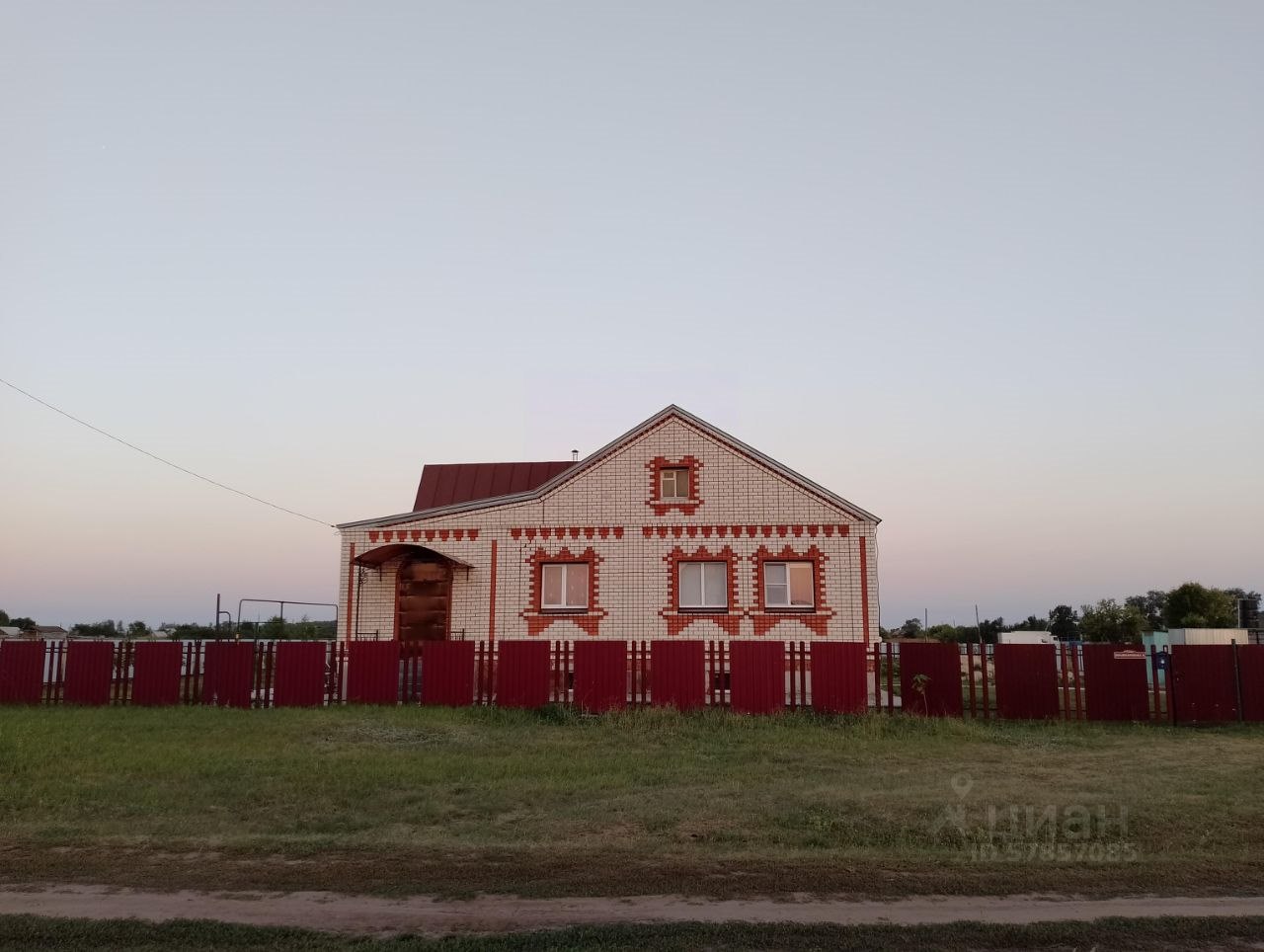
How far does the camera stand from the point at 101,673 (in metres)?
18.8

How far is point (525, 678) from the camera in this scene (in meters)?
17.8

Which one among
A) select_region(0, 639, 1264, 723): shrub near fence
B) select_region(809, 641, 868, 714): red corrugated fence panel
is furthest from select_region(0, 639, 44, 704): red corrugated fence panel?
select_region(809, 641, 868, 714): red corrugated fence panel

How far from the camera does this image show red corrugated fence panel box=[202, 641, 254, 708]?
60.6 feet

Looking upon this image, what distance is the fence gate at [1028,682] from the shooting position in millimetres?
16938

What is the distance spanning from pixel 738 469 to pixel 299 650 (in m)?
11.7

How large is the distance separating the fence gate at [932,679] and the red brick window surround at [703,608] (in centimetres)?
692

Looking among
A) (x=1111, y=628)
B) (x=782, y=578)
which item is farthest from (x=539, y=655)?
(x=1111, y=628)

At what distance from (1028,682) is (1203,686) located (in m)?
3.07

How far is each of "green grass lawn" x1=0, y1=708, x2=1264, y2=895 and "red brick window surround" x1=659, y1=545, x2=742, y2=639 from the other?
741 cm

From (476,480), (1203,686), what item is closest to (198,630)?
(476,480)

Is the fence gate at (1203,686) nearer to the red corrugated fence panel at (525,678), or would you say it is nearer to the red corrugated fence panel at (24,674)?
the red corrugated fence panel at (525,678)

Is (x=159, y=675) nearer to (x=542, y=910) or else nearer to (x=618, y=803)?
(x=618, y=803)

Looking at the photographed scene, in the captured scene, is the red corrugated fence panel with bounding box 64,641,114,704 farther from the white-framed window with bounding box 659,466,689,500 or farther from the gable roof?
the white-framed window with bounding box 659,466,689,500

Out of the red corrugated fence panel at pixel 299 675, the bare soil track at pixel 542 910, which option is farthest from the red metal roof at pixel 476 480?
the bare soil track at pixel 542 910
